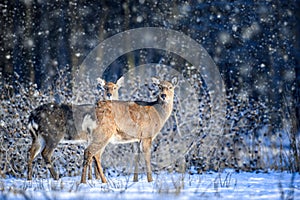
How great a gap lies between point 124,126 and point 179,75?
372 cm

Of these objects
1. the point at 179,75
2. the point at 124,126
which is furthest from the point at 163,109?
the point at 179,75

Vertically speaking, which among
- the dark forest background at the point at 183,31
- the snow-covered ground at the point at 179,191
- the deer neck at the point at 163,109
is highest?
the dark forest background at the point at 183,31

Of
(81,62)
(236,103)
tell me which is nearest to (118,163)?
(236,103)

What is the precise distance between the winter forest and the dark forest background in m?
0.04

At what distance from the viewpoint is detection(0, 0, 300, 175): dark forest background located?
17.8m

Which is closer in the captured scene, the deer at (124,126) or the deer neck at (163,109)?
the deer at (124,126)

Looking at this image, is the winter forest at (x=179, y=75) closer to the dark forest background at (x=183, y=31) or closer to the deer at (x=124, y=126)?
the dark forest background at (x=183, y=31)

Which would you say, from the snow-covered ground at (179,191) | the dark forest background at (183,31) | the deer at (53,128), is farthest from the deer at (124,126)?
the dark forest background at (183,31)

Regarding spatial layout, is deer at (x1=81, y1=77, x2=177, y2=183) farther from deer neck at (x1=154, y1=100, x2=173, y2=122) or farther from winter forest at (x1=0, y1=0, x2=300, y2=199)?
winter forest at (x1=0, y1=0, x2=300, y2=199)

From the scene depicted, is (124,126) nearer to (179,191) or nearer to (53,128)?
(53,128)

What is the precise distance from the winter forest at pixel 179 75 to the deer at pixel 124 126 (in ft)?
3.64

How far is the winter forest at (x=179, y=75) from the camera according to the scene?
9.70m

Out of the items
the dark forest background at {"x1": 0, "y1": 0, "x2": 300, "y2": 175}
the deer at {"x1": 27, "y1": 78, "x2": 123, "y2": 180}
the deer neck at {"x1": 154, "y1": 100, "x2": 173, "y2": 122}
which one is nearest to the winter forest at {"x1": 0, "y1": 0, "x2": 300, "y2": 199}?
the dark forest background at {"x1": 0, "y1": 0, "x2": 300, "y2": 175}

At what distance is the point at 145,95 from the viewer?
11.3 metres
